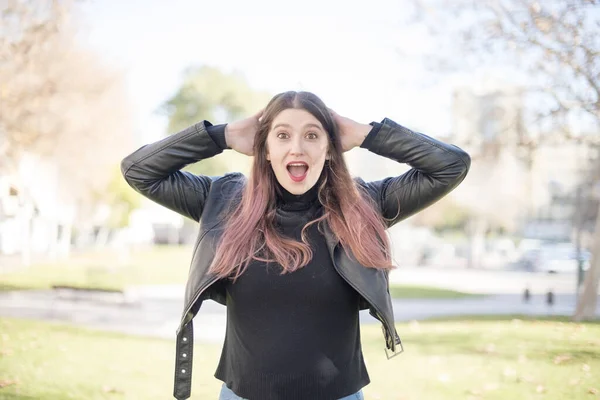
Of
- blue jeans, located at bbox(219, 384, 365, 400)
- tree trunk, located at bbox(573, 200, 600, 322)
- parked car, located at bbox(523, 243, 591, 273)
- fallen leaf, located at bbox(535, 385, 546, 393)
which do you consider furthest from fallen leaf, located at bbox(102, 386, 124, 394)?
parked car, located at bbox(523, 243, 591, 273)

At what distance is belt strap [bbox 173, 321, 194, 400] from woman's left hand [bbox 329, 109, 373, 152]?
3.16 ft

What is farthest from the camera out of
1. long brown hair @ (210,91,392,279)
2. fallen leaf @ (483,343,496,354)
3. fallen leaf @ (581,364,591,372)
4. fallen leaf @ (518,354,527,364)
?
fallen leaf @ (483,343,496,354)

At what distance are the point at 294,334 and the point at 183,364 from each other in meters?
0.54

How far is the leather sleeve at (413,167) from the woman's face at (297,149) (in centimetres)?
27

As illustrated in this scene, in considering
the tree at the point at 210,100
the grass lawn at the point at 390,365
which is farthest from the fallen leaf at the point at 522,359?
the tree at the point at 210,100

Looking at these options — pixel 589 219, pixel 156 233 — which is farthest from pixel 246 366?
pixel 156 233

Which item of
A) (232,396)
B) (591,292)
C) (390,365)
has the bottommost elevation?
(390,365)

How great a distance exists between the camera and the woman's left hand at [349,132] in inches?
109

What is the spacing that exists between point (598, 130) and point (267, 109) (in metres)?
10.6

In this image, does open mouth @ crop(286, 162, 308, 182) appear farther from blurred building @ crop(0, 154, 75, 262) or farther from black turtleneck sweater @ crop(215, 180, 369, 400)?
blurred building @ crop(0, 154, 75, 262)

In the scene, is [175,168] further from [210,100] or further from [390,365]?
[210,100]

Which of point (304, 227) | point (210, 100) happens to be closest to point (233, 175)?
point (304, 227)

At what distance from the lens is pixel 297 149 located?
2564mm

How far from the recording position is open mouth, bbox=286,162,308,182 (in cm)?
260
